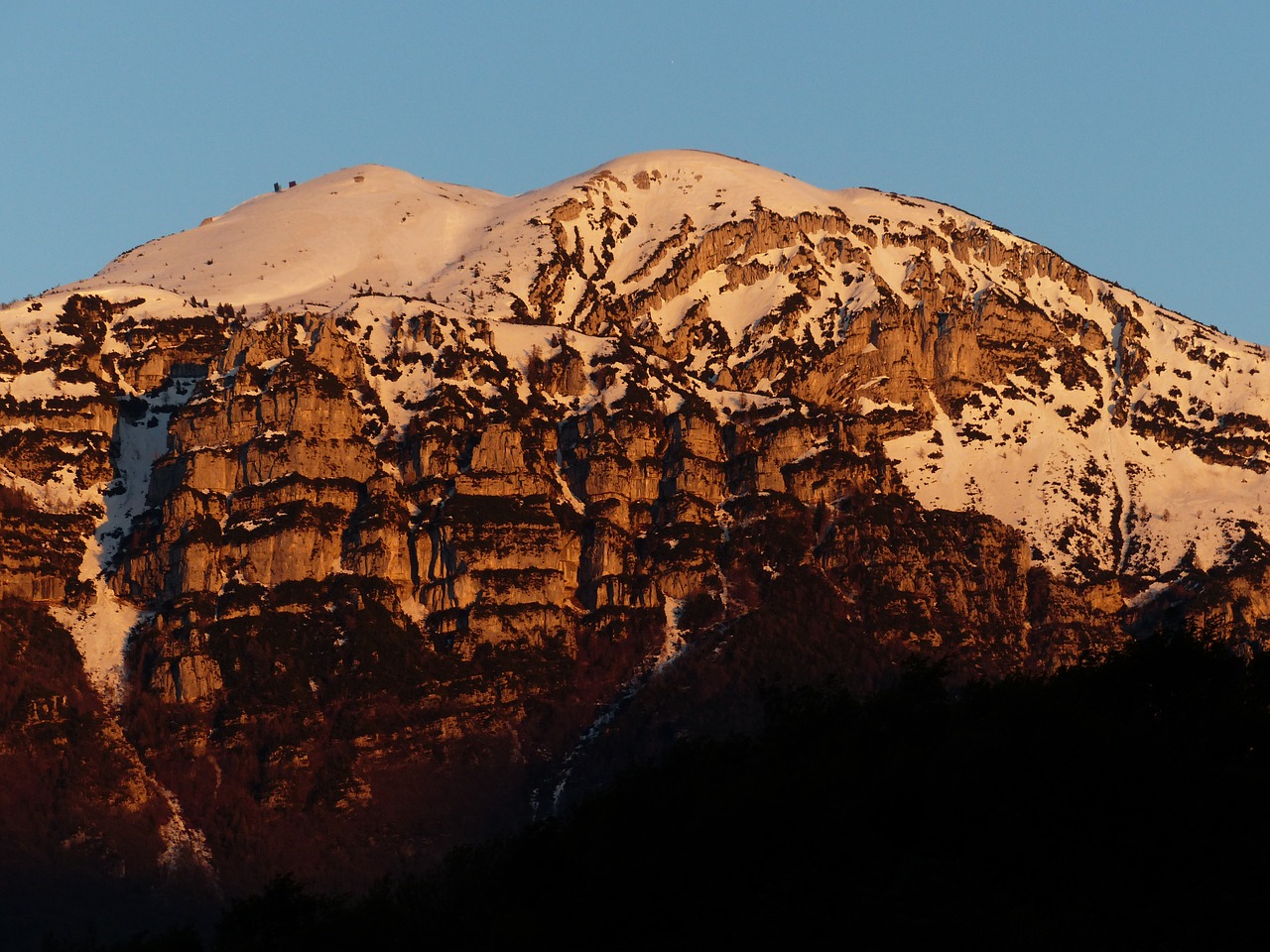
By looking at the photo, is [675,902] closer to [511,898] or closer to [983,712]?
[511,898]

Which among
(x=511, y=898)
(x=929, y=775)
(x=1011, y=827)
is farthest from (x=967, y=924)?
(x=511, y=898)

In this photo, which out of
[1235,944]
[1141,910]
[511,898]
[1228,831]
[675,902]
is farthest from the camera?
[511,898]

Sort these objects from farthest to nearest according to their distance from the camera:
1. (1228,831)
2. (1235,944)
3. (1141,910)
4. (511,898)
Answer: (511,898) → (1228,831) → (1141,910) → (1235,944)

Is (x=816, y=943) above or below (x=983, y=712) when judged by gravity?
below

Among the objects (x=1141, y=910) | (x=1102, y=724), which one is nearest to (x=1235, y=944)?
(x=1141, y=910)

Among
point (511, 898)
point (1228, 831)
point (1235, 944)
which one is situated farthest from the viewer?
point (511, 898)

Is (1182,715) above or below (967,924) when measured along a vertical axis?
above

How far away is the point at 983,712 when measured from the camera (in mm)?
185000

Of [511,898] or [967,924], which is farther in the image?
[511,898]

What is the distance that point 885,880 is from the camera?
153500mm

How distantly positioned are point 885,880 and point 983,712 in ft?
110

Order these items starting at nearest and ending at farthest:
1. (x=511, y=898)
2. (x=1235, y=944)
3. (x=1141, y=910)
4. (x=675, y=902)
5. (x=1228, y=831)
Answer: (x=1235, y=944) → (x=1141, y=910) → (x=1228, y=831) → (x=675, y=902) → (x=511, y=898)

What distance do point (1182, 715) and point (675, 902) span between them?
34920 millimetres

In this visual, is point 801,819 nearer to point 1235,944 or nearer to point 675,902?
point 675,902
